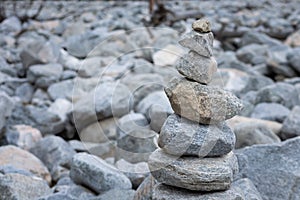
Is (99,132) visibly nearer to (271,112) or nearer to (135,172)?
(135,172)

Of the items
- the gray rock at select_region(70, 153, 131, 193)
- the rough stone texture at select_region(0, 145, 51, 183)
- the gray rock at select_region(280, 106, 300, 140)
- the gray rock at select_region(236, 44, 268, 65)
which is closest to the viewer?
the gray rock at select_region(70, 153, 131, 193)

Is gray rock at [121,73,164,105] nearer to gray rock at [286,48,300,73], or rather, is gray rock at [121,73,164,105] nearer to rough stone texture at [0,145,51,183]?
rough stone texture at [0,145,51,183]

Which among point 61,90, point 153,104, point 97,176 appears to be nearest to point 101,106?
point 153,104

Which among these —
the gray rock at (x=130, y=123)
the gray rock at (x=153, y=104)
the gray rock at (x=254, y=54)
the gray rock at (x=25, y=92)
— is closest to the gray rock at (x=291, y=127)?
the gray rock at (x=153, y=104)

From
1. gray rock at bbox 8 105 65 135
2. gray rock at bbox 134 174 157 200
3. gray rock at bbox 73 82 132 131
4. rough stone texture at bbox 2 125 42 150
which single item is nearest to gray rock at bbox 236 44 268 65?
gray rock at bbox 73 82 132 131

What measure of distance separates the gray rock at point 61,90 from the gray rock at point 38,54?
73cm

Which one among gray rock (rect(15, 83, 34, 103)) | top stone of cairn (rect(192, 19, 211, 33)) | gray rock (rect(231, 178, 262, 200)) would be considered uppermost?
top stone of cairn (rect(192, 19, 211, 33))

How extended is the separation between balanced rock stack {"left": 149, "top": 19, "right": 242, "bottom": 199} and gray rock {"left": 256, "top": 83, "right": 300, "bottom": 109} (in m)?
2.87

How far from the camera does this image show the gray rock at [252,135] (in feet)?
11.3

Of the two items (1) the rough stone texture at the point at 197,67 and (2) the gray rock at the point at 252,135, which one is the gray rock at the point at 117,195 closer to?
(1) the rough stone texture at the point at 197,67

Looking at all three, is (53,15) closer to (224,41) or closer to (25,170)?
(224,41)

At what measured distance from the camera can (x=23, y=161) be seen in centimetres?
332

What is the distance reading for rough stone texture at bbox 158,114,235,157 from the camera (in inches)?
83.4

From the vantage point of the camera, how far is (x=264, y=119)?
4410 mm
